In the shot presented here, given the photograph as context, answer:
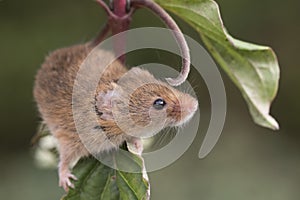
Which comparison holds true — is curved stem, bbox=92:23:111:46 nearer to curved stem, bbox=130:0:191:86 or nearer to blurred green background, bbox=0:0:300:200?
curved stem, bbox=130:0:191:86

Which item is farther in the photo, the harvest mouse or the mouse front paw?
the mouse front paw

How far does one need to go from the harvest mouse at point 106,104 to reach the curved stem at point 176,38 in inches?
3.7

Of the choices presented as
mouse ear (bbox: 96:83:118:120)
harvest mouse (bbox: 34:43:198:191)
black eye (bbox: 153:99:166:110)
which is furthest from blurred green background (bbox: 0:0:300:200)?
black eye (bbox: 153:99:166:110)

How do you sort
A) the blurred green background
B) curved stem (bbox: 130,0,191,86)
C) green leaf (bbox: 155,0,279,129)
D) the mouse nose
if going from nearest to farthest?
curved stem (bbox: 130,0,191,86)
the mouse nose
green leaf (bbox: 155,0,279,129)
the blurred green background

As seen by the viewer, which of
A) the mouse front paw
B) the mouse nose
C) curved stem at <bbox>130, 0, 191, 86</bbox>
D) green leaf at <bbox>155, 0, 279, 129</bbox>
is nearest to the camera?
curved stem at <bbox>130, 0, 191, 86</bbox>

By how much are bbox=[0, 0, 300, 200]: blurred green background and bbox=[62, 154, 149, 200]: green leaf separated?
2118 mm

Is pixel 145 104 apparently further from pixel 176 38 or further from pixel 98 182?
pixel 98 182

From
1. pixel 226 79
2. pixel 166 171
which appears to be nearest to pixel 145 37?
pixel 166 171

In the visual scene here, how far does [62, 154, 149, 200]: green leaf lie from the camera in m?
1.52

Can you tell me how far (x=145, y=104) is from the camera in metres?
1.41

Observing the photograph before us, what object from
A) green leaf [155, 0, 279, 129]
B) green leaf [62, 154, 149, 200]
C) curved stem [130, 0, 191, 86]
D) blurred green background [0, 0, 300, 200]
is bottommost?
blurred green background [0, 0, 300, 200]

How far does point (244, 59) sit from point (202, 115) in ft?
8.80

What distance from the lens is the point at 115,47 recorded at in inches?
59.1

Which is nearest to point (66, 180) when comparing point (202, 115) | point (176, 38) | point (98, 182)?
point (98, 182)
